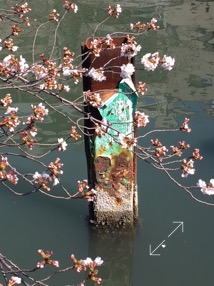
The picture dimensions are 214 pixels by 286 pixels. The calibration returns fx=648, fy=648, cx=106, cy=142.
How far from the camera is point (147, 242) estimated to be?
22.0 ft

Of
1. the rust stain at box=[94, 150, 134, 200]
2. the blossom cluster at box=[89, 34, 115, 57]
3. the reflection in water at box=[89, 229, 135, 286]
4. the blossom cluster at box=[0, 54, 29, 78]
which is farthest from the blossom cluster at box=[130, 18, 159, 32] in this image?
the reflection in water at box=[89, 229, 135, 286]

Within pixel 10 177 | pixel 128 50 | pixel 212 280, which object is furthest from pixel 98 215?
pixel 10 177

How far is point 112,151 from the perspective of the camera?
618cm

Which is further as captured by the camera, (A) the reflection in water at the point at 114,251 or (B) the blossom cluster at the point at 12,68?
(A) the reflection in water at the point at 114,251

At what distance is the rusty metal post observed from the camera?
5.83 m

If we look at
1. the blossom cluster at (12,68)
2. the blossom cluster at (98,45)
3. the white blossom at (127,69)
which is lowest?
the white blossom at (127,69)

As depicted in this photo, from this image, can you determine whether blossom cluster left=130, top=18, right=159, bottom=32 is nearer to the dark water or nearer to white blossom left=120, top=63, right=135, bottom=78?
white blossom left=120, top=63, right=135, bottom=78

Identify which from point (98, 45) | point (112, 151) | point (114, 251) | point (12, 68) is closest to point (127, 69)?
point (98, 45)

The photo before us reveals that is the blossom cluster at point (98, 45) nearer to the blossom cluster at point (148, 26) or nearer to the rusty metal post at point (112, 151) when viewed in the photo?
the blossom cluster at point (148, 26)

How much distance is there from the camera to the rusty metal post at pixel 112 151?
5832 millimetres

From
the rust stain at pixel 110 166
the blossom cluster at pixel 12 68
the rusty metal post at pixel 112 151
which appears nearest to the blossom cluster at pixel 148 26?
the blossom cluster at pixel 12 68

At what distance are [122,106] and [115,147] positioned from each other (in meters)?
0.42

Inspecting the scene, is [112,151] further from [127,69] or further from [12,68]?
[12,68]

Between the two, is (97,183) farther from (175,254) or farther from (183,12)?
(183,12)
